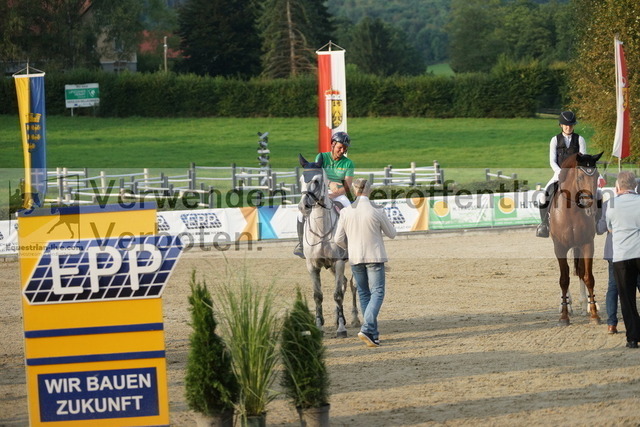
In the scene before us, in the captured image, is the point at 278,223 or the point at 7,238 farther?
the point at 278,223

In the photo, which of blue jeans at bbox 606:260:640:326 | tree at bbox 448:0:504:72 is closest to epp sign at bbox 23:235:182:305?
blue jeans at bbox 606:260:640:326

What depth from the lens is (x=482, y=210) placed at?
22.8 m

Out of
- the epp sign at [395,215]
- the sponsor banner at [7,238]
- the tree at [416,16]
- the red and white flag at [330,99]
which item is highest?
the tree at [416,16]

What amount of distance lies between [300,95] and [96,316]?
166ft

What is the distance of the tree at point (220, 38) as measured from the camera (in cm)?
6681

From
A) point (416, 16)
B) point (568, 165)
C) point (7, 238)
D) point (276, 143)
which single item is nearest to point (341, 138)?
point (568, 165)

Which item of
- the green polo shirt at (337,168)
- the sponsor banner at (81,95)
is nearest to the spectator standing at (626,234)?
the green polo shirt at (337,168)

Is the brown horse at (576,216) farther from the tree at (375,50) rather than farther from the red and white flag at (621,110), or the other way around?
the tree at (375,50)

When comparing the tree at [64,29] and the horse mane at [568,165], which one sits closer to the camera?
the horse mane at [568,165]

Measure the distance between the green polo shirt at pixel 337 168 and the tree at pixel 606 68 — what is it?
2128 centimetres

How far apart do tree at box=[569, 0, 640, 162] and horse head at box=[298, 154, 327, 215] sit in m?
21.8

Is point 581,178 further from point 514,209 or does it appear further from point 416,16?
point 416,16

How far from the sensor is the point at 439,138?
51.8 metres

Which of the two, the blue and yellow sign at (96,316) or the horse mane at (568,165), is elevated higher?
the horse mane at (568,165)
